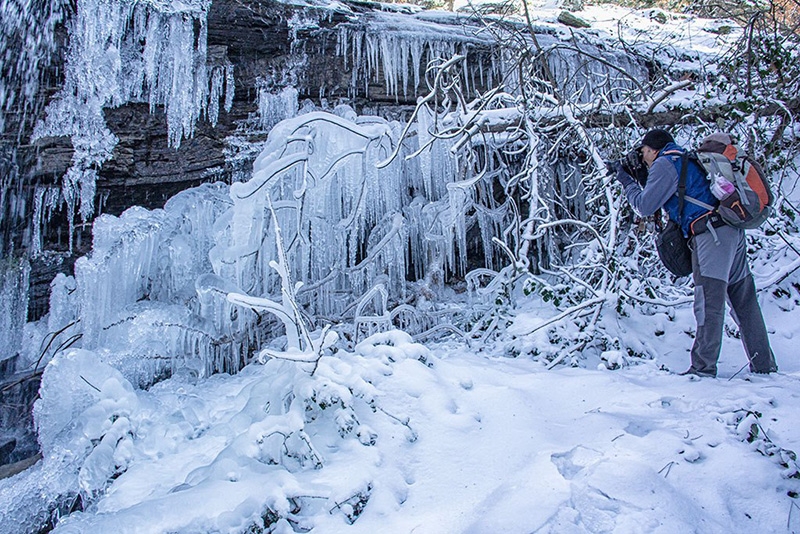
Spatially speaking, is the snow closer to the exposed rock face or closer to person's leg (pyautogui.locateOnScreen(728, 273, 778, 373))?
person's leg (pyautogui.locateOnScreen(728, 273, 778, 373))

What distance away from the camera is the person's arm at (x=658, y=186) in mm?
2725

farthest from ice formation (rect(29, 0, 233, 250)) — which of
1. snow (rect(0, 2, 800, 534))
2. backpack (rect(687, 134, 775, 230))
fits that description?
backpack (rect(687, 134, 775, 230))

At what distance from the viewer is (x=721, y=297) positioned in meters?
2.65

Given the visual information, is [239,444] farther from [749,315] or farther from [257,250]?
[749,315]

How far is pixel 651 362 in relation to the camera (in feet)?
11.0

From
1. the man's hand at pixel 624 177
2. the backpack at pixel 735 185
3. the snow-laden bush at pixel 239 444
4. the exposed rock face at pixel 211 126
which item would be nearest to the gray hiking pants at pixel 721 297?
the backpack at pixel 735 185

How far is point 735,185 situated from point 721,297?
1.97 feet

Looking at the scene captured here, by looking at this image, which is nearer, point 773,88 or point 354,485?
point 354,485

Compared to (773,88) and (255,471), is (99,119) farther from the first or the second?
(773,88)

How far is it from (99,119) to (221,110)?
133 cm

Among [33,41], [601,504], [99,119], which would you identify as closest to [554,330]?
[601,504]

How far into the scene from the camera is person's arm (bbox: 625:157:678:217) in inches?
107

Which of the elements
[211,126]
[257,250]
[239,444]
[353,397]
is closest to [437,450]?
[353,397]

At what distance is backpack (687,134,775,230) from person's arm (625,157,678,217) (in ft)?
0.39
